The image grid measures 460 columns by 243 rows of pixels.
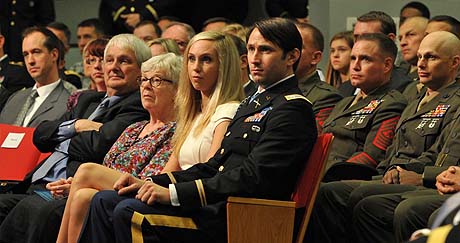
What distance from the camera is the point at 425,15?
7.38 metres

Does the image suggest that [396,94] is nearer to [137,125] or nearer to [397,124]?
[397,124]

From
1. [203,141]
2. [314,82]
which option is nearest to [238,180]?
[203,141]

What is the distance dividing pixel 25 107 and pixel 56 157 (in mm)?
1177

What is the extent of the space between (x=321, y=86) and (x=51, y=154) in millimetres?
1576

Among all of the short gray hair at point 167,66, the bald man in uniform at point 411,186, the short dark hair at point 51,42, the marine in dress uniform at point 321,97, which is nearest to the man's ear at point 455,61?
the bald man in uniform at point 411,186

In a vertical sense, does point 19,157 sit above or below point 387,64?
below

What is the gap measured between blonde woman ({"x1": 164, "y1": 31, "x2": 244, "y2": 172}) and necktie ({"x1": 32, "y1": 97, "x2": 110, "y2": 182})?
0.97 m

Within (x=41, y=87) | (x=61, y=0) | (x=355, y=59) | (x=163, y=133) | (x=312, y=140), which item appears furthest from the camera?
(x=61, y=0)

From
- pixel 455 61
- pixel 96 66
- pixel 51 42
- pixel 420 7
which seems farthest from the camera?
pixel 420 7

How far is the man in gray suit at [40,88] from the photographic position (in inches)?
269

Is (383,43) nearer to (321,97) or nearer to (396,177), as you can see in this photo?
(321,97)

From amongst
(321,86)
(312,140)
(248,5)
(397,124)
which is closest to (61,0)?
(248,5)

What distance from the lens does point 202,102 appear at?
16.6ft

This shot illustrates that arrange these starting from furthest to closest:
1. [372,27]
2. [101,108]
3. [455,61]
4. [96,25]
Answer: [96,25], [372,27], [101,108], [455,61]
